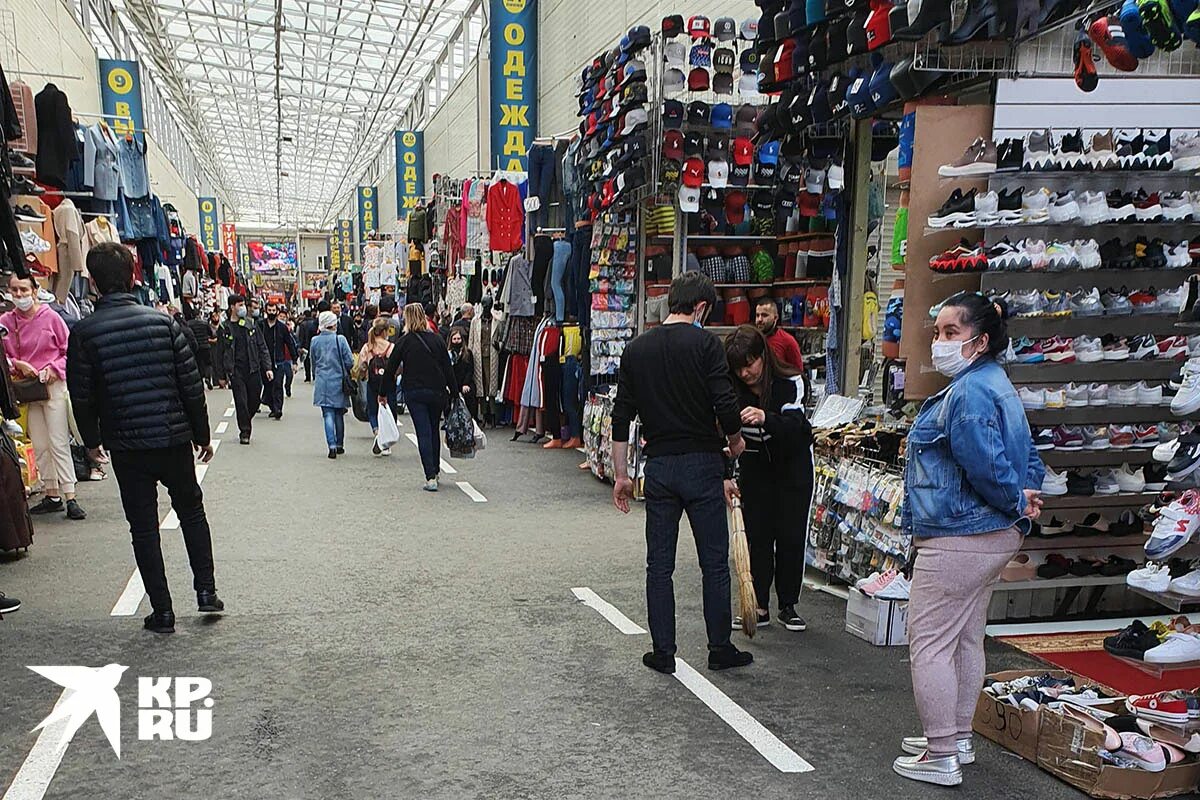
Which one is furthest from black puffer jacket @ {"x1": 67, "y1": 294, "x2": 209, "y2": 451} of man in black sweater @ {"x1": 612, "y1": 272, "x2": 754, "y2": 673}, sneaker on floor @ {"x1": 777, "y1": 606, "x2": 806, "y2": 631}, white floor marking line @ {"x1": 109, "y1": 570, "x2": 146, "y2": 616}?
sneaker on floor @ {"x1": 777, "y1": 606, "x2": 806, "y2": 631}

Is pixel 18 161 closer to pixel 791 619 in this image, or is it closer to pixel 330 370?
pixel 330 370

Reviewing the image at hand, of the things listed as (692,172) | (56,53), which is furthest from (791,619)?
(56,53)

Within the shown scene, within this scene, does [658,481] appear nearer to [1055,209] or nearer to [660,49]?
[1055,209]

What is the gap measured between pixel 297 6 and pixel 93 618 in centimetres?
2440

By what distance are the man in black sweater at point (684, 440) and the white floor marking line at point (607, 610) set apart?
59 centimetres

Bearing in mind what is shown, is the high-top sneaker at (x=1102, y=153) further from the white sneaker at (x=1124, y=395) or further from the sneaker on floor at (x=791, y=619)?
the sneaker on floor at (x=791, y=619)

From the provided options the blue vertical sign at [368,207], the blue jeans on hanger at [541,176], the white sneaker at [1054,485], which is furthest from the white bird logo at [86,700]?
the blue vertical sign at [368,207]

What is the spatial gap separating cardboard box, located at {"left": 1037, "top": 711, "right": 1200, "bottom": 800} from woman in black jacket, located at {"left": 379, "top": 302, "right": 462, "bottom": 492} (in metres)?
6.38

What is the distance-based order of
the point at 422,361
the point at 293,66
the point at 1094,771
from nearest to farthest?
the point at 1094,771, the point at 422,361, the point at 293,66

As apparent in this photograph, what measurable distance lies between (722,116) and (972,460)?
6031 millimetres

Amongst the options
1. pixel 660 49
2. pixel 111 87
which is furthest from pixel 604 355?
pixel 111 87

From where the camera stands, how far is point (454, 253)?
16281 mm

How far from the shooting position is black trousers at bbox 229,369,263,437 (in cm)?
1180

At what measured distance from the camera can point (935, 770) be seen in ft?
11.1
